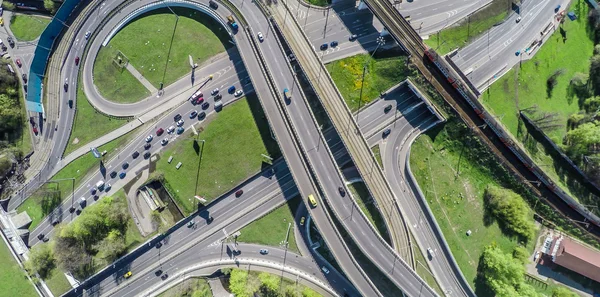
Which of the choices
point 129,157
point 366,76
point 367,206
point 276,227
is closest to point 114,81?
point 129,157

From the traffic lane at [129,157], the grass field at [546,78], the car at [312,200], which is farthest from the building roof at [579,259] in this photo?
the traffic lane at [129,157]

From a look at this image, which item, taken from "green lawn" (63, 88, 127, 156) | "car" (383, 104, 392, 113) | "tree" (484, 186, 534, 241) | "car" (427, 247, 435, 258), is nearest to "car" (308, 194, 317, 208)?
"car" (383, 104, 392, 113)

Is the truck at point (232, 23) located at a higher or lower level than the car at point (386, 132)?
higher

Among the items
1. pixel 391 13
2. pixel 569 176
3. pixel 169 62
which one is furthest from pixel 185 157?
pixel 569 176

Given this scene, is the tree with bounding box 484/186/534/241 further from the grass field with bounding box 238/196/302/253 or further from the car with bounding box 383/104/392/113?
the grass field with bounding box 238/196/302/253

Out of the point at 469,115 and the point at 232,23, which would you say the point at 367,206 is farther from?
the point at 232,23

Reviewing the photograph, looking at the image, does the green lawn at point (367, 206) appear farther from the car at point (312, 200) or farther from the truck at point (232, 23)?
the truck at point (232, 23)

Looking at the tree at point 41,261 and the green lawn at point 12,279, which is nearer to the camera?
the tree at point 41,261
